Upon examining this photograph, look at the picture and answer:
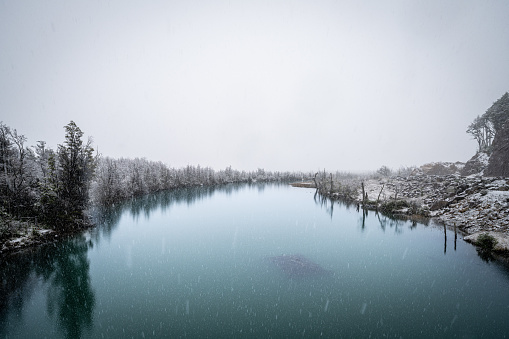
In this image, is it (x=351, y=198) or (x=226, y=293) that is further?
(x=351, y=198)

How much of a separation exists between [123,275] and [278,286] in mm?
13886

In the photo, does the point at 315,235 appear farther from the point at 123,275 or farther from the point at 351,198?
the point at 351,198

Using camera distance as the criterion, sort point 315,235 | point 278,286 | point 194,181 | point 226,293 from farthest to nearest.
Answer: point 194,181 → point 315,235 → point 278,286 → point 226,293

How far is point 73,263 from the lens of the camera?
831 inches

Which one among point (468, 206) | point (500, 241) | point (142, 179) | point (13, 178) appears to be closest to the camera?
point (500, 241)

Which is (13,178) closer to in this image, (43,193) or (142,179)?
(43,193)

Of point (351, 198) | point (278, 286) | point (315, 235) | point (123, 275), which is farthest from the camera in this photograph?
Answer: point (351, 198)

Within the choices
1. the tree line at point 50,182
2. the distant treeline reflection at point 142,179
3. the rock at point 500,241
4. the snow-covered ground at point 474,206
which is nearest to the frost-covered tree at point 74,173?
the tree line at point 50,182

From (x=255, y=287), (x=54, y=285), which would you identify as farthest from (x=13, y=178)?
(x=255, y=287)

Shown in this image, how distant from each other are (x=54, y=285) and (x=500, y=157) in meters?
76.7

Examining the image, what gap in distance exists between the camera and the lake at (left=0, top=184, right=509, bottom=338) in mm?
11828

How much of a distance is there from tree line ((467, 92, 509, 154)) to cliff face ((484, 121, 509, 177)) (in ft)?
21.8

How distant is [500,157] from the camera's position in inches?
1747

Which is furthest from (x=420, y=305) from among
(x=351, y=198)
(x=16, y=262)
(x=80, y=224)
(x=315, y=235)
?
(x=351, y=198)
